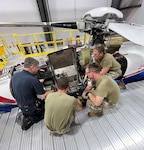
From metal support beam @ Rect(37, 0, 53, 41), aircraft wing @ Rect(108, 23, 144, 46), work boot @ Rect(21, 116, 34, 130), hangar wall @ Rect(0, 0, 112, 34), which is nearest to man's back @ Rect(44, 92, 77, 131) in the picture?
work boot @ Rect(21, 116, 34, 130)

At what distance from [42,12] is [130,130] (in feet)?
15.9

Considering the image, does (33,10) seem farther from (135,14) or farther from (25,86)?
(135,14)

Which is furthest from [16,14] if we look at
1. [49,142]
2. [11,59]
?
[49,142]

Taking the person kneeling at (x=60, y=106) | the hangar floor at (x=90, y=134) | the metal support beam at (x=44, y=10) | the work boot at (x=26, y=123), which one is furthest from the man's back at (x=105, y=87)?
the metal support beam at (x=44, y=10)

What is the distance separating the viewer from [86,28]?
91.0 inches

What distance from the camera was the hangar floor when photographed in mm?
1572

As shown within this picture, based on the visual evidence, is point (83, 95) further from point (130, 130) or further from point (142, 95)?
point (142, 95)

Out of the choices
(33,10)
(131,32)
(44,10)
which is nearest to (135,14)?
(44,10)

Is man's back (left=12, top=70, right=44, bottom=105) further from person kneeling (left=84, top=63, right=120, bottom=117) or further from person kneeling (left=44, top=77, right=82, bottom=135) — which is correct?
person kneeling (left=84, top=63, right=120, bottom=117)

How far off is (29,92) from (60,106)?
62 centimetres

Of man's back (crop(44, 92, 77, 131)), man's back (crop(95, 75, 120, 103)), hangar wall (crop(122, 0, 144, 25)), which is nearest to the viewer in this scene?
man's back (crop(44, 92, 77, 131))

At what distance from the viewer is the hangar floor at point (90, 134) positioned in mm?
1572

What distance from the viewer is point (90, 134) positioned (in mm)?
1714

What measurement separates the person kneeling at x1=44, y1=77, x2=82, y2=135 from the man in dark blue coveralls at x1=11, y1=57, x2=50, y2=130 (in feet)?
1.31
